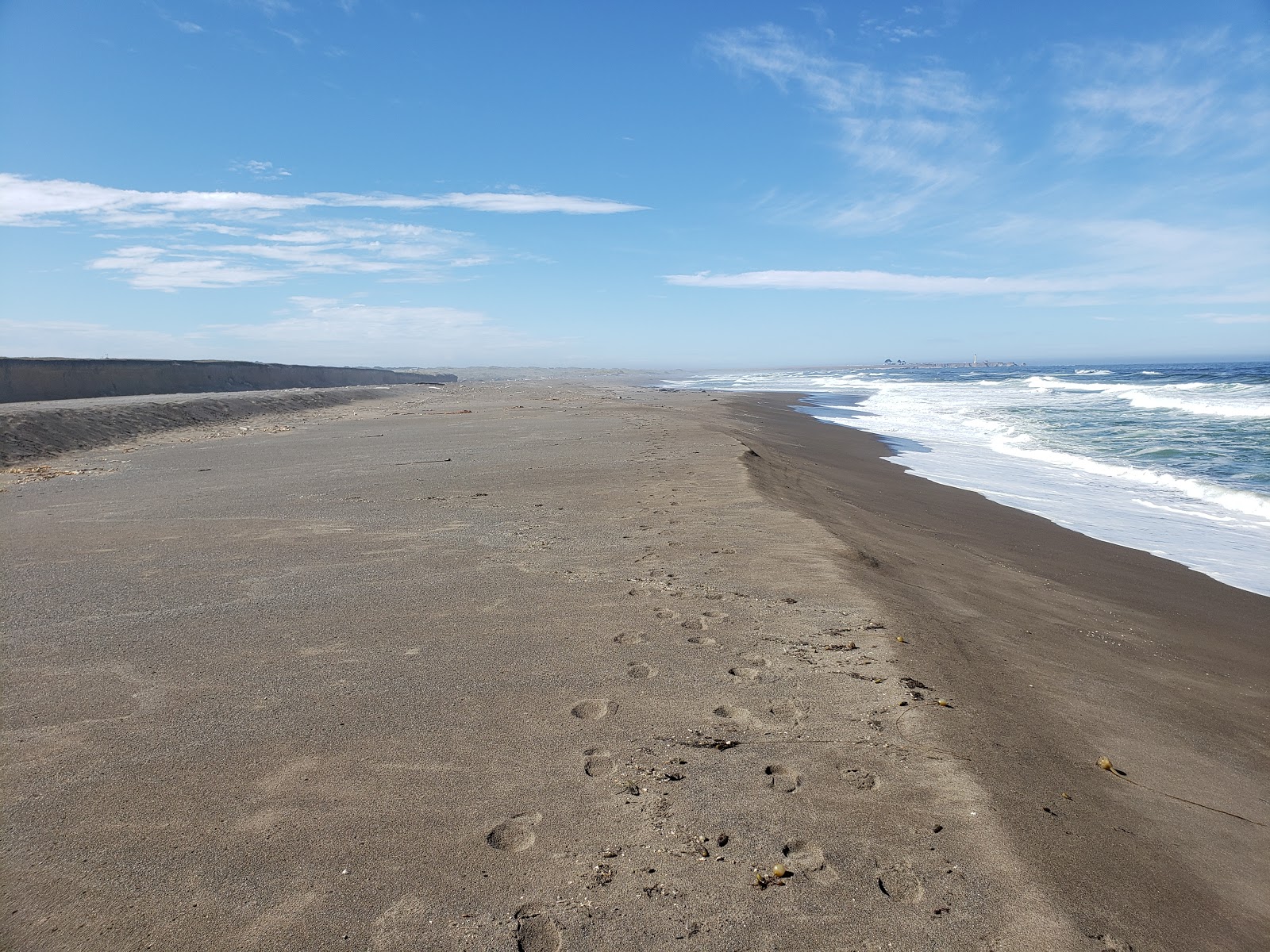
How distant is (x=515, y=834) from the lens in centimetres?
223

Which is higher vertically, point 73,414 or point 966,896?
point 73,414

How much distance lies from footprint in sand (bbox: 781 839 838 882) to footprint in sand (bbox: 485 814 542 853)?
0.80 meters

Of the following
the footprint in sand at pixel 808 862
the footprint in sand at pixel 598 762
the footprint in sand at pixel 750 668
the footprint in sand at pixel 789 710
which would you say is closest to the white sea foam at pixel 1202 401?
the footprint in sand at pixel 750 668

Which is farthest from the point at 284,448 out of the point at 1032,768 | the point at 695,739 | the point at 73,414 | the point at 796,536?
the point at 1032,768

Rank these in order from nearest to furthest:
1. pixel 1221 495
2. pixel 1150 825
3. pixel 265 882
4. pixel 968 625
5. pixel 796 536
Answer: pixel 265 882
pixel 1150 825
pixel 968 625
pixel 796 536
pixel 1221 495

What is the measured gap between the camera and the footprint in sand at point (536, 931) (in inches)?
71.7

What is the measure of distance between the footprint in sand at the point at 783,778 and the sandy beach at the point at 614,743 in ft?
0.04

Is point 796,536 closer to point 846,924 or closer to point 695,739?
point 695,739

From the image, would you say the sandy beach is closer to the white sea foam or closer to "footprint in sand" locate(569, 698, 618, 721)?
"footprint in sand" locate(569, 698, 618, 721)

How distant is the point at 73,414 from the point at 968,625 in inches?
625

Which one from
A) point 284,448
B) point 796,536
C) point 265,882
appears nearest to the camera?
point 265,882

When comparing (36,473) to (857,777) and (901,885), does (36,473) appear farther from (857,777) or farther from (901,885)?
(901,885)

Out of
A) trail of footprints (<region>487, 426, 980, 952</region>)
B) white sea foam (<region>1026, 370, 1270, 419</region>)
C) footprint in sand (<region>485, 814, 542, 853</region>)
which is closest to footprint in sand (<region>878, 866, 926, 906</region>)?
trail of footprints (<region>487, 426, 980, 952</region>)

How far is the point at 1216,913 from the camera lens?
2105 mm
